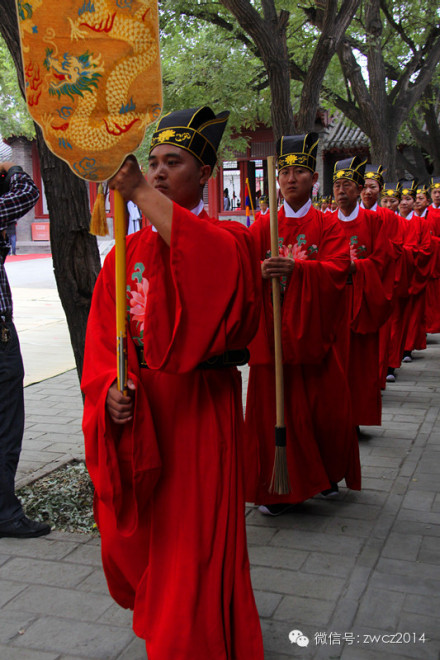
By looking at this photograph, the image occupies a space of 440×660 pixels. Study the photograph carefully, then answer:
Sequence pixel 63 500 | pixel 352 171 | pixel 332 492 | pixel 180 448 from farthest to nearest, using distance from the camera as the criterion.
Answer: pixel 352 171
pixel 332 492
pixel 63 500
pixel 180 448

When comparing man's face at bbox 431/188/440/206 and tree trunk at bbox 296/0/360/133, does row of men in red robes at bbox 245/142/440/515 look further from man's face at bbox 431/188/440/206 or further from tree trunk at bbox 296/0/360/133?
man's face at bbox 431/188/440/206

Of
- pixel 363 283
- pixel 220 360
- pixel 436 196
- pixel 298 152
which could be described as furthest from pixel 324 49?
Result: pixel 220 360

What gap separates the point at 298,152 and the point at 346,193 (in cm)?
136

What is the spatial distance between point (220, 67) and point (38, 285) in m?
6.19

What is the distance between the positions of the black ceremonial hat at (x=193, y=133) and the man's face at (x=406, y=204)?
7.65 m

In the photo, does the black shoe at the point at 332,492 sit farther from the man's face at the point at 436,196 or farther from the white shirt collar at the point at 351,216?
the man's face at the point at 436,196

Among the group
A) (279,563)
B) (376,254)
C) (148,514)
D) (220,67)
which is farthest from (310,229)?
(220,67)

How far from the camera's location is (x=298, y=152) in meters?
4.37

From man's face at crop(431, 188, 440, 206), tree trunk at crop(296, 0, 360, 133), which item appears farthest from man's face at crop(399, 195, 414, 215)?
tree trunk at crop(296, 0, 360, 133)

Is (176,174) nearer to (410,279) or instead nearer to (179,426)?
(179,426)

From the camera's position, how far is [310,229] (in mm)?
4375

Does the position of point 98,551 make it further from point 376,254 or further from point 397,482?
point 376,254

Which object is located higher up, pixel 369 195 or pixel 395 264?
pixel 369 195

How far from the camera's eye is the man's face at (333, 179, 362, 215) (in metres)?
5.64
